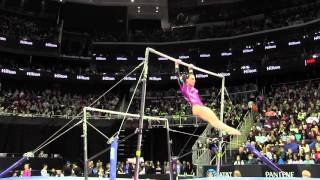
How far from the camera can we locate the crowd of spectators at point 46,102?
30.5 m

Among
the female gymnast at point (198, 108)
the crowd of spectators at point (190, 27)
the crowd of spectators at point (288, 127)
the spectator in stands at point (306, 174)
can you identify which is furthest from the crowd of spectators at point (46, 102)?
the female gymnast at point (198, 108)

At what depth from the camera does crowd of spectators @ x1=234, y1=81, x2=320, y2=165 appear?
17.7 m

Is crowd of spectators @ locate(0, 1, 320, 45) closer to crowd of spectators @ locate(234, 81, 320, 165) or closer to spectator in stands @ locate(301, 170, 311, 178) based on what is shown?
crowd of spectators @ locate(234, 81, 320, 165)

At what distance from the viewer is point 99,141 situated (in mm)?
30172

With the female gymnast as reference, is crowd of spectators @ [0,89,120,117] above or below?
above

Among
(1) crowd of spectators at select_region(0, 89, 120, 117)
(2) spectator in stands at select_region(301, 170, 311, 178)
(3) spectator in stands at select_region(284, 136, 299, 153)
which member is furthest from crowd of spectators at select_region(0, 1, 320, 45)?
(2) spectator in stands at select_region(301, 170, 311, 178)

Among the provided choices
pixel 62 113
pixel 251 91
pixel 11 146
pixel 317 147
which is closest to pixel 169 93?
pixel 251 91

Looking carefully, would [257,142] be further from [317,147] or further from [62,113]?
[62,113]

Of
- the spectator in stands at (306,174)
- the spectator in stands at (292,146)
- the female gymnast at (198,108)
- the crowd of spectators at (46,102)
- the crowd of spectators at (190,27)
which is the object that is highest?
the crowd of spectators at (190,27)

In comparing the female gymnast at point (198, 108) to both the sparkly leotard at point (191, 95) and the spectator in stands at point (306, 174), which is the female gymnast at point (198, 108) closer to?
the sparkly leotard at point (191, 95)

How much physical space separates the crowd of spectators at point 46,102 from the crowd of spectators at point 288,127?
13924 millimetres

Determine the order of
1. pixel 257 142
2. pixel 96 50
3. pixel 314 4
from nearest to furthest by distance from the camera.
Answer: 1. pixel 257 142
2. pixel 314 4
3. pixel 96 50

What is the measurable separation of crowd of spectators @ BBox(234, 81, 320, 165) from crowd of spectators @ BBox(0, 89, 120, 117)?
45.7 feet

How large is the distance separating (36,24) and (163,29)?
1290 cm
